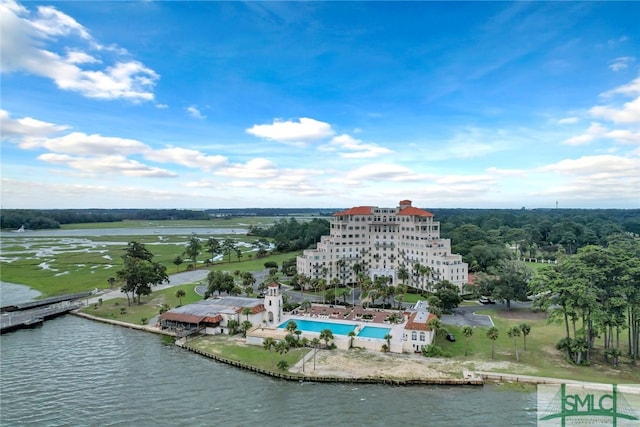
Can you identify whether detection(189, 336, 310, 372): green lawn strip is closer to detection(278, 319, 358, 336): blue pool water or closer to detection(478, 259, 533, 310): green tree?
detection(278, 319, 358, 336): blue pool water

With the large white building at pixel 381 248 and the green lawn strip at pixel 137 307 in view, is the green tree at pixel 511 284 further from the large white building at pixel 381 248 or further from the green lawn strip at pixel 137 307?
the green lawn strip at pixel 137 307

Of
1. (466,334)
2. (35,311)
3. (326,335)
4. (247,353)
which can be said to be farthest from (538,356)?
(35,311)

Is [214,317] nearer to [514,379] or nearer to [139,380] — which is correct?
[139,380]

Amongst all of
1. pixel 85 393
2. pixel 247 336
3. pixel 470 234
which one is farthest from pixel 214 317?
pixel 470 234

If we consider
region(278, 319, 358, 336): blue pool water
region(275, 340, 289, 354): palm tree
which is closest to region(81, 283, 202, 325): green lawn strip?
region(278, 319, 358, 336): blue pool water

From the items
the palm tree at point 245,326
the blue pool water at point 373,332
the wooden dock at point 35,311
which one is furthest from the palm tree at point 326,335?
the wooden dock at point 35,311
